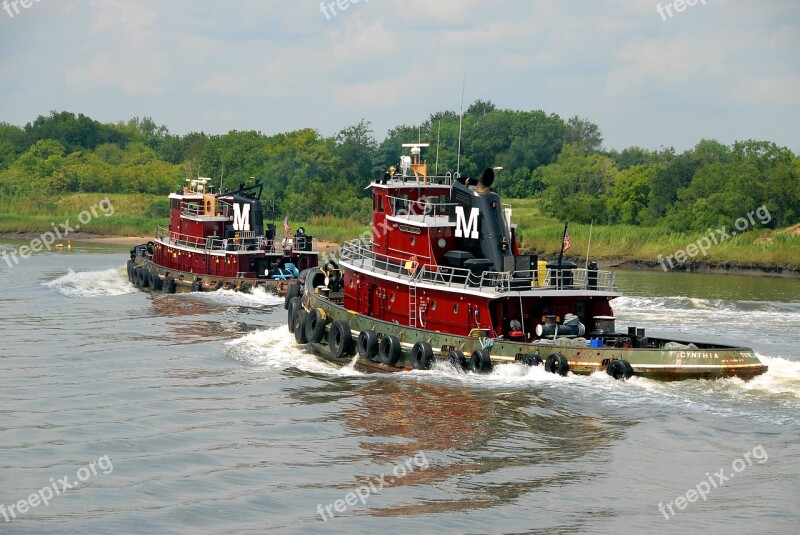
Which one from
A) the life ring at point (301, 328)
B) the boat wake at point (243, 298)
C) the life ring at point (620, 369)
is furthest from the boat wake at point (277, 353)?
the boat wake at point (243, 298)

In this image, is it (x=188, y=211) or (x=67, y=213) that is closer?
(x=188, y=211)

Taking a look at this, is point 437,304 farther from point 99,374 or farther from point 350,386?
point 99,374

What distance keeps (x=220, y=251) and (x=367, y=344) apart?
66.0 feet

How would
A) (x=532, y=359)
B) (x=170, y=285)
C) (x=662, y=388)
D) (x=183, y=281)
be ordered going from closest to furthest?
1. (x=662, y=388)
2. (x=532, y=359)
3. (x=183, y=281)
4. (x=170, y=285)

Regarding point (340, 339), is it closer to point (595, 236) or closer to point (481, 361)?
point (481, 361)

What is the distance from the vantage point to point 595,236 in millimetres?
68062

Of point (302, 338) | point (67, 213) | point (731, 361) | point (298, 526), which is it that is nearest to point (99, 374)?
point (302, 338)

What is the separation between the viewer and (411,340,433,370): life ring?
91.7ft

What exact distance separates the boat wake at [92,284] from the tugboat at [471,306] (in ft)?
68.3

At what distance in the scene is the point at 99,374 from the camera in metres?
29.7

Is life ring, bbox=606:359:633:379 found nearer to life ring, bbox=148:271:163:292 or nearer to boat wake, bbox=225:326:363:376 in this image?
boat wake, bbox=225:326:363:376

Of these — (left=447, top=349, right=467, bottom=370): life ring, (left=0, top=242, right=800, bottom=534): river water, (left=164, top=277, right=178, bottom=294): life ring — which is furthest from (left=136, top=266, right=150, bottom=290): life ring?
(left=447, top=349, right=467, bottom=370): life ring

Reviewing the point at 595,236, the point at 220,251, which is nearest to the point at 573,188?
the point at 595,236

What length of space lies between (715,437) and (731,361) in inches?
125
